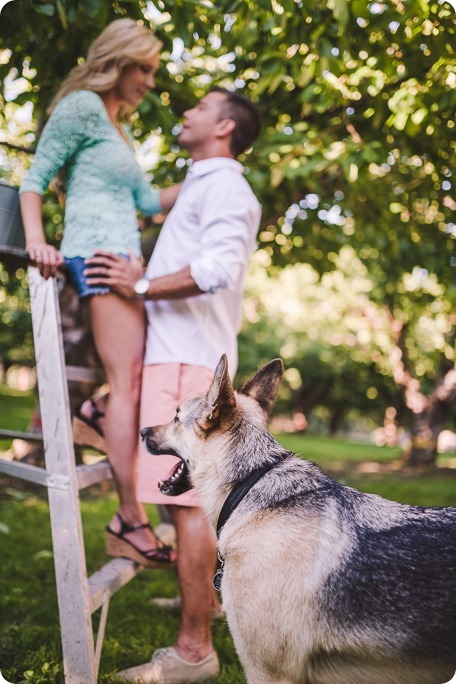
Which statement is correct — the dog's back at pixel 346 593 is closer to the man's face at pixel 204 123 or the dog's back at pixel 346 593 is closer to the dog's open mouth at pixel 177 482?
the dog's open mouth at pixel 177 482

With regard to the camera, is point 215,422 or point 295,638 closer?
point 295,638

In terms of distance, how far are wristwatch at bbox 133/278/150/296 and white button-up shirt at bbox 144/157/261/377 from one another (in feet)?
0.58

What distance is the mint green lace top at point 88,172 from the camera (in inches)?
115

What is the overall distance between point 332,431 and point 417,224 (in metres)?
36.8

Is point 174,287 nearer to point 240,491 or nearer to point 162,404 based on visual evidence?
point 162,404

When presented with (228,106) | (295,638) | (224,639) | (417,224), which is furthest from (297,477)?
(417,224)

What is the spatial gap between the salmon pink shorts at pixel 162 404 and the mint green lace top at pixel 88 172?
72cm

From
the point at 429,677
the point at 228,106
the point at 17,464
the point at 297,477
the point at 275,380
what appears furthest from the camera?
the point at 228,106

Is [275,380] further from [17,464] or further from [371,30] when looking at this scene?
[371,30]

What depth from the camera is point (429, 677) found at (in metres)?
2.03

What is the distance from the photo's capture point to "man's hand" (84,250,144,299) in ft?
9.61

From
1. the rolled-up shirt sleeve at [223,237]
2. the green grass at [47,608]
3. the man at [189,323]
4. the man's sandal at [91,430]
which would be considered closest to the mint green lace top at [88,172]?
the man at [189,323]

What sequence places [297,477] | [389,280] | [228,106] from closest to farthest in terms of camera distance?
[297,477], [228,106], [389,280]

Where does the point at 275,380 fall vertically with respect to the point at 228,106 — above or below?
below
